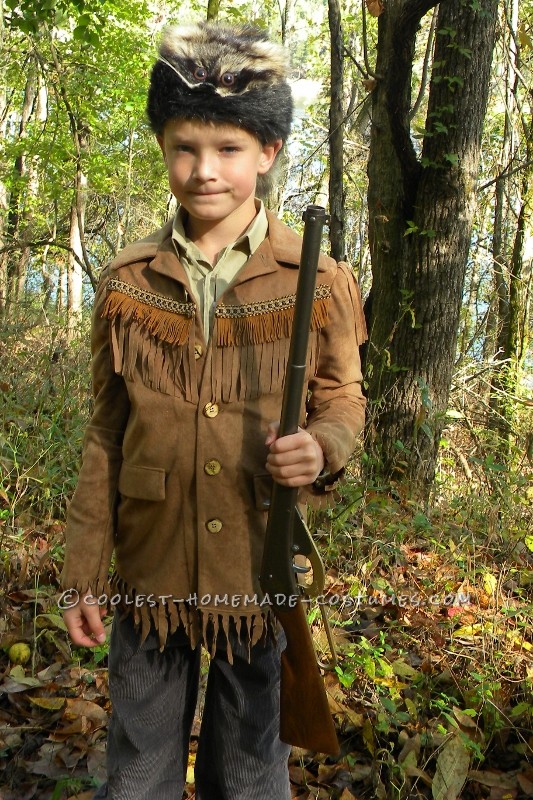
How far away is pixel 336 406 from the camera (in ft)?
5.87

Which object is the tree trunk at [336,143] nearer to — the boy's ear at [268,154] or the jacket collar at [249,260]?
the boy's ear at [268,154]

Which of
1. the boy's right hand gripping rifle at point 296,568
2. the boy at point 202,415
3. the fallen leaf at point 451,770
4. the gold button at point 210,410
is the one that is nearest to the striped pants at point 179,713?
the boy at point 202,415

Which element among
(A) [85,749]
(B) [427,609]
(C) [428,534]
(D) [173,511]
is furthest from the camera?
(C) [428,534]

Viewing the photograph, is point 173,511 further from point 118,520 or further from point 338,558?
point 338,558

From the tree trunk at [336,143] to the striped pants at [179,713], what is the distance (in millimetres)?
3191

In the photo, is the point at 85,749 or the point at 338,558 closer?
the point at 85,749

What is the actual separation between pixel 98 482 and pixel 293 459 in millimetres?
581

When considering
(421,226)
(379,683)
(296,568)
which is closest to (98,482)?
(296,568)

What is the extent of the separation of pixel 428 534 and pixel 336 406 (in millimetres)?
2178

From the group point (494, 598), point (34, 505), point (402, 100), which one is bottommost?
point (494, 598)

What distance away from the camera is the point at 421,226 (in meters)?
4.53

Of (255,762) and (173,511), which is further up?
(173,511)

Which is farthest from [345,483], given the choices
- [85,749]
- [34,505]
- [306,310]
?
[306,310]

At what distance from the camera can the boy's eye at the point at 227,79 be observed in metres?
1.66
